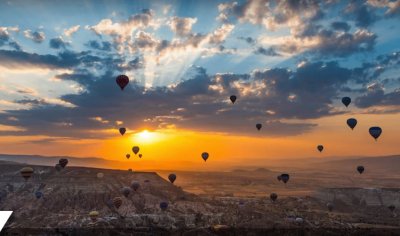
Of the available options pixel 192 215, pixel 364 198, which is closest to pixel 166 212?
pixel 192 215

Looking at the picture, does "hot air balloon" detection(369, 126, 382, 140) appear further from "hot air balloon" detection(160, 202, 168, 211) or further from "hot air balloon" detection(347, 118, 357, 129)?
"hot air balloon" detection(160, 202, 168, 211)

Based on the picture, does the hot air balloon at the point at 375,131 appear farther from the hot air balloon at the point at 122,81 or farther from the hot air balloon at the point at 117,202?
the hot air balloon at the point at 117,202

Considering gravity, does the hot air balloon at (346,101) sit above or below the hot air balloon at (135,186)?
above

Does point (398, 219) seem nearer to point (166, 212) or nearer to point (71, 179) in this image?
point (166, 212)

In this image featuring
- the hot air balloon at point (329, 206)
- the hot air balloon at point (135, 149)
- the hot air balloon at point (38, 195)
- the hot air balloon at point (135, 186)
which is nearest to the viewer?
the hot air balloon at point (38, 195)

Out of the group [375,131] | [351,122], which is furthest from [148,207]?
[375,131]

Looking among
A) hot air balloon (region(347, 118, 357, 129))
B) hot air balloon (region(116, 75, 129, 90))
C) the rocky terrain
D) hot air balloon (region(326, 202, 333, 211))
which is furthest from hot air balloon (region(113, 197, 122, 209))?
hot air balloon (region(326, 202, 333, 211))

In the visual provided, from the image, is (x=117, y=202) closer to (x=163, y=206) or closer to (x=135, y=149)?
(x=163, y=206)

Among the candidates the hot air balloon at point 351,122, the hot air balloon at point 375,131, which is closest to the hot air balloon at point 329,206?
the hot air balloon at point 351,122

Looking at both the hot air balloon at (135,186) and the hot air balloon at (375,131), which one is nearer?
the hot air balloon at (375,131)
